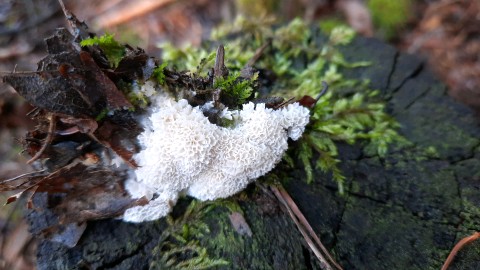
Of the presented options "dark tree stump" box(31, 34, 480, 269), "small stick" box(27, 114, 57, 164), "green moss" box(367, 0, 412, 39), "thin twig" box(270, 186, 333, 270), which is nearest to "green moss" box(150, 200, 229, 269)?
"dark tree stump" box(31, 34, 480, 269)

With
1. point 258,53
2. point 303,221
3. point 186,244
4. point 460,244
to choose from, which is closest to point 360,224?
point 303,221

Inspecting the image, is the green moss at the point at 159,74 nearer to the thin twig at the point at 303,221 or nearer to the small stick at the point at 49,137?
the small stick at the point at 49,137

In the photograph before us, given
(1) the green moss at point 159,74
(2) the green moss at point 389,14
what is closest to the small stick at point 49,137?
(1) the green moss at point 159,74

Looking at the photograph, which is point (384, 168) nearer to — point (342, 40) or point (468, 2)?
point (342, 40)

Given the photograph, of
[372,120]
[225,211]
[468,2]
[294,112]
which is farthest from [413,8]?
[225,211]

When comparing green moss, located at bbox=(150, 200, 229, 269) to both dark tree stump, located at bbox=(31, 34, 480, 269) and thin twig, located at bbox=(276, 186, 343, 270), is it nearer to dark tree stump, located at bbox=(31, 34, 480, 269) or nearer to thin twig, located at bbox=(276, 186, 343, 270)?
dark tree stump, located at bbox=(31, 34, 480, 269)

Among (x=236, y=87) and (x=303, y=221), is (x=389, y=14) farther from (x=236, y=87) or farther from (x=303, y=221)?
(x=303, y=221)
